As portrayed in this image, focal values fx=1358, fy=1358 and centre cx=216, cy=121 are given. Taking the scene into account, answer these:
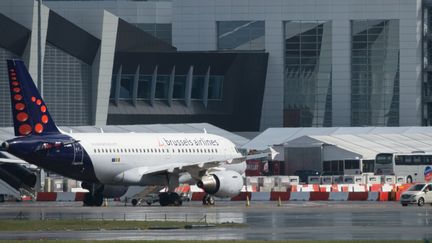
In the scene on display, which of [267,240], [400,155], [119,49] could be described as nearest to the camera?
[267,240]

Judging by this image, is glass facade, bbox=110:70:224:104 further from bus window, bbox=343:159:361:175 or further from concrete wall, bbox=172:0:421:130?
bus window, bbox=343:159:361:175

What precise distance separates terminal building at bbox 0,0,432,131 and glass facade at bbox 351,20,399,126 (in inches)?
4.5

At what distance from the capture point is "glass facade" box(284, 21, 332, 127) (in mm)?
156625

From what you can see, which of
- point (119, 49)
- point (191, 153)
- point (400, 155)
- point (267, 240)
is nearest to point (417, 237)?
point (267, 240)

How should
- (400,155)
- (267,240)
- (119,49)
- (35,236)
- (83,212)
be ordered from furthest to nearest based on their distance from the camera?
1. (119,49)
2. (400,155)
3. (83,212)
4. (35,236)
5. (267,240)

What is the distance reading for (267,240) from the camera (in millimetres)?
46188

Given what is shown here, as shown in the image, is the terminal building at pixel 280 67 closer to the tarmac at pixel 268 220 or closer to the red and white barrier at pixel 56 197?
the red and white barrier at pixel 56 197

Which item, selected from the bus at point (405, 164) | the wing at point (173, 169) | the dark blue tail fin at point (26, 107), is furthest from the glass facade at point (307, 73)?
the dark blue tail fin at point (26, 107)

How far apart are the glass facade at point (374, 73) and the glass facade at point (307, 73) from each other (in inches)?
118

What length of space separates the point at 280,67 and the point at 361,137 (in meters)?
27.7

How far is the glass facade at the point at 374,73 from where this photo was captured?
156m

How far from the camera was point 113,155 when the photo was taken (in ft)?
265

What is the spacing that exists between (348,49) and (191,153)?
238ft

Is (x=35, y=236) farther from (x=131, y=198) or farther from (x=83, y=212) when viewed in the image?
(x=131, y=198)
